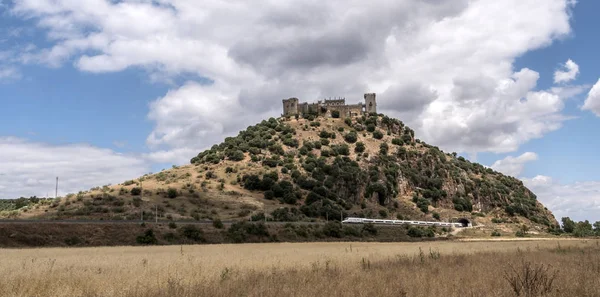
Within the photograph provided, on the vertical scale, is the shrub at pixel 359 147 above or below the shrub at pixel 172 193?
above

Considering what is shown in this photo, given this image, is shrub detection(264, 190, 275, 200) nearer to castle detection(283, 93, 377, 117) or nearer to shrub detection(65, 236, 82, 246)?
shrub detection(65, 236, 82, 246)

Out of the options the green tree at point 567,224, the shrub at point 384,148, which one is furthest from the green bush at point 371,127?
the green tree at point 567,224

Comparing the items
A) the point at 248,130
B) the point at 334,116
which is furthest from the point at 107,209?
the point at 334,116

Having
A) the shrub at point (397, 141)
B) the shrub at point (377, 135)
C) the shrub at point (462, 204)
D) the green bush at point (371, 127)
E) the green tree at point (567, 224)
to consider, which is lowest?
the green tree at point (567, 224)

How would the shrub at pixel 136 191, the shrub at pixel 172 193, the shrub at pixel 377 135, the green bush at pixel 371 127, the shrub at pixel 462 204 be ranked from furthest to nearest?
the green bush at pixel 371 127
the shrub at pixel 377 135
the shrub at pixel 462 204
the shrub at pixel 172 193
the shrub at pixel 136 191

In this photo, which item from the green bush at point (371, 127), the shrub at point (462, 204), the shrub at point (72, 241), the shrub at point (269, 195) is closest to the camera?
the shrub at point (72, 241)

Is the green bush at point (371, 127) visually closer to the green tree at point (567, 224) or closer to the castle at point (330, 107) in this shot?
the castle at point (330, 107)

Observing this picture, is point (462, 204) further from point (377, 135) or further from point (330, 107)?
point (330, 107)

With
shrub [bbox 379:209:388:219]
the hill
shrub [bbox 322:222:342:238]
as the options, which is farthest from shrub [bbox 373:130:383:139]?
shrub [bbox 322:222:342:238]
